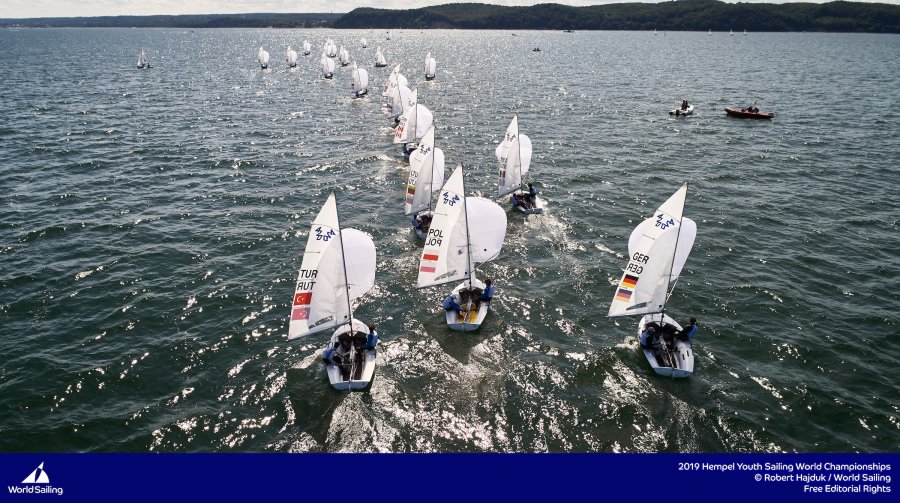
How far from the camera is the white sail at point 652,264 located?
1019 inches

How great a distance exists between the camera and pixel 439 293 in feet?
109

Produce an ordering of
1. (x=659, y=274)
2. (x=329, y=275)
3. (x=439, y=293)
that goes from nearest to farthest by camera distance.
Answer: (x=329, y=275) < (x=659, y=274) < (x=439, y=293)

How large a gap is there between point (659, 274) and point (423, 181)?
66.0ft

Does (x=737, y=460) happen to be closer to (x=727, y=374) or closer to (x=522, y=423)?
(x=522, y=423)

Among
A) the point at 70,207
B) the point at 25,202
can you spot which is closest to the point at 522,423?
the point at 70,207

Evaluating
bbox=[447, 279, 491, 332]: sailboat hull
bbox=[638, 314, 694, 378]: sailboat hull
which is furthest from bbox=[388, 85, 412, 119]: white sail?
bbox=[638, 314, 694, 378]: sailboat hull

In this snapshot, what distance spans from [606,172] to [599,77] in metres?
78.6

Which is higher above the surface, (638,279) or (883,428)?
(638,279)

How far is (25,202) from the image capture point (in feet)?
146

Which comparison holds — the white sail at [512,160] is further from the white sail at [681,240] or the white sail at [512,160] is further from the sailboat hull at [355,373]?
the sailboat hull at [355,373]

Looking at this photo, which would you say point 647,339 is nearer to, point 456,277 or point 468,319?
point 468,319

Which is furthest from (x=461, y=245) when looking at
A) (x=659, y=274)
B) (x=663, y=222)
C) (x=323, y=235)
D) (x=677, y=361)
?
(x=677, y=361)

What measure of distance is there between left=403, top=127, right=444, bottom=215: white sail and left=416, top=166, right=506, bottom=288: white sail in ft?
33.2

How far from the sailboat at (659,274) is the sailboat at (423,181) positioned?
1746 centimetres
